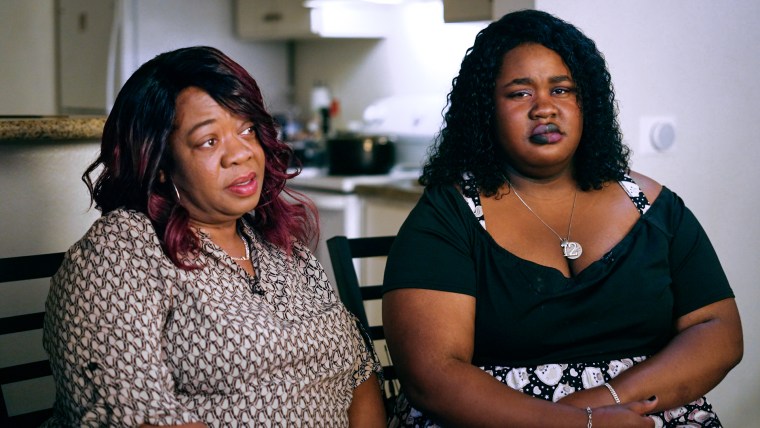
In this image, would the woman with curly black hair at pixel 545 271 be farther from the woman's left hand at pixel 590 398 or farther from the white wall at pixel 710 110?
the white wall at pixel 710 110

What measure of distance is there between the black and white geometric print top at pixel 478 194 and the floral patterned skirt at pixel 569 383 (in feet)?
0.93

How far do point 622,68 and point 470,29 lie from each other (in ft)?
5.76

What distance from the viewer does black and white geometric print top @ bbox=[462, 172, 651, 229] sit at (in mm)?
1644

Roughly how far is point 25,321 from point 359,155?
7.96 feet

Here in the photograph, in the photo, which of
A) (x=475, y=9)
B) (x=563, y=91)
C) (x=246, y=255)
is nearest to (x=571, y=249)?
(x=563, y=91)

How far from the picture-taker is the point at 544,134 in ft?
5.34

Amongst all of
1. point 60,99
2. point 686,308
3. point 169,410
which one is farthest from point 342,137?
point 169,410

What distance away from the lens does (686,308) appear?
1678 mm

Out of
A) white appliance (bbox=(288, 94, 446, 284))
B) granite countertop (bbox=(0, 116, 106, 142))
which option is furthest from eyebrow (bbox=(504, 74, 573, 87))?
white appliance (bbox=(288, 94, 446, 284))

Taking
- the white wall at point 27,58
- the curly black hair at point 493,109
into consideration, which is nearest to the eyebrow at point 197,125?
the curly black hair at point 493,109

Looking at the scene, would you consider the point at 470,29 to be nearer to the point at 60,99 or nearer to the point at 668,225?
the point at 60,99

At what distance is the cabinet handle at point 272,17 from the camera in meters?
4.38

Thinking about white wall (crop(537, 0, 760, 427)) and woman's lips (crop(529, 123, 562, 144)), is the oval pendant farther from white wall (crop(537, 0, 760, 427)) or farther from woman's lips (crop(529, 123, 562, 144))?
white wall (crop(537, 0, 760, 427))

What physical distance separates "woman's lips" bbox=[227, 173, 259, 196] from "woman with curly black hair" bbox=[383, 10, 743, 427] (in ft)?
1.01
